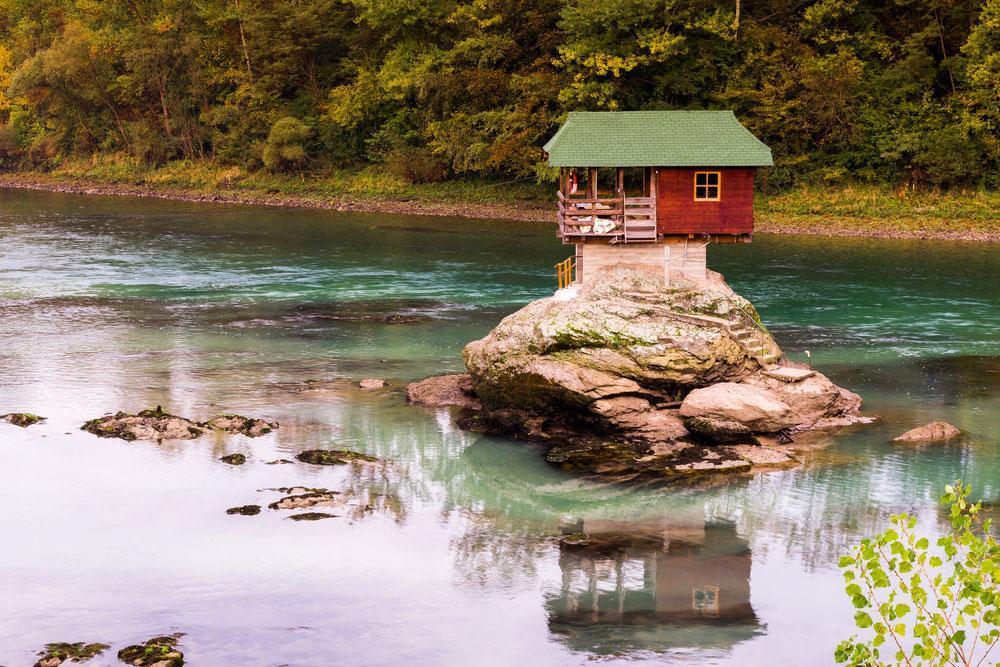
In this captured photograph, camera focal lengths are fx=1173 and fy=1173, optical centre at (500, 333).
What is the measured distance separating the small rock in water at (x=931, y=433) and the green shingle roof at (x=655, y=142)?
29.1 ft

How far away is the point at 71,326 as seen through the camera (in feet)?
147

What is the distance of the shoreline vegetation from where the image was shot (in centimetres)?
6369

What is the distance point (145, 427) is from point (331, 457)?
572cm

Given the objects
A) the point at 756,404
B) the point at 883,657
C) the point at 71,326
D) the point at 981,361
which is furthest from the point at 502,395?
the point at 71,326

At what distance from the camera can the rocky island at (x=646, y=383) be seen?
30.6m

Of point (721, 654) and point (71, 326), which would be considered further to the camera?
point (71, 326)

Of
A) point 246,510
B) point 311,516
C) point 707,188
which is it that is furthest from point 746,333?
point 246,510

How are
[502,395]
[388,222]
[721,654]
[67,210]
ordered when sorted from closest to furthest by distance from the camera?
1. [721,654]
2. [502,395]
3. [388,222]
4. [67,210]

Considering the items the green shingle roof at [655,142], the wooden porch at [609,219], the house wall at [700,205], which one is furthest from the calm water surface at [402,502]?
the green shingle roof at [655,142]

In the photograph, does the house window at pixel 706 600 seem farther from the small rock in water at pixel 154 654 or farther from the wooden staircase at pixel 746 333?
the wooden staircase at pixel 746 333

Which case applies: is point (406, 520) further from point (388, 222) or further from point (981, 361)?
point (388, 222)

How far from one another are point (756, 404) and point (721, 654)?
1145cm

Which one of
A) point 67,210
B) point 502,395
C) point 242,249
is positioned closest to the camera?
point 502,395

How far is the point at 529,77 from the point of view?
7031 centimetres
